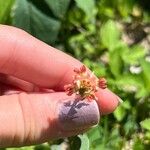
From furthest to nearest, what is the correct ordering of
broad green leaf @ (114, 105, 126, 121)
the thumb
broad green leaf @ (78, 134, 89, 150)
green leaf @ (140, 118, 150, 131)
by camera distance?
broad green leaf @ (114, 105, 126, 121) < green leaf @ (140, 118, 150, 131) < broad green leaf @ (78, 134, 89, 150) < the thumb

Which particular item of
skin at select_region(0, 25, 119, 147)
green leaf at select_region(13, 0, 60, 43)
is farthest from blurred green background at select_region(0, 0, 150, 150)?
skin at select_region(0, 25, 119, 147)

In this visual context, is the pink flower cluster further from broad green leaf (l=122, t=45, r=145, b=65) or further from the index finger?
broad green leaf (l=122, t=45, r=145, b=65)

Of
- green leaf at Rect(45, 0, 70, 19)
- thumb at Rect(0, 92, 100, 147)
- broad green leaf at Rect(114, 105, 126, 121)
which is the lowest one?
broad green leaf at Rect(114, 105, 126, 121)

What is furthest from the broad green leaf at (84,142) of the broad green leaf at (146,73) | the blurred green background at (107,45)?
the broad green leaf at (146,73)

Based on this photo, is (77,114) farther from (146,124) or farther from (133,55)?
(133,55)

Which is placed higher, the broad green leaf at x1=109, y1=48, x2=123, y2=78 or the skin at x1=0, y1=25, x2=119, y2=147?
the skin at x1=0, y1=25, x2=119, y2=147

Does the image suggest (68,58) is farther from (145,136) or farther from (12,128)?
(145,136)

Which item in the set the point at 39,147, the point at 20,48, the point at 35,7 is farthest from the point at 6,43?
the point at 39,147
